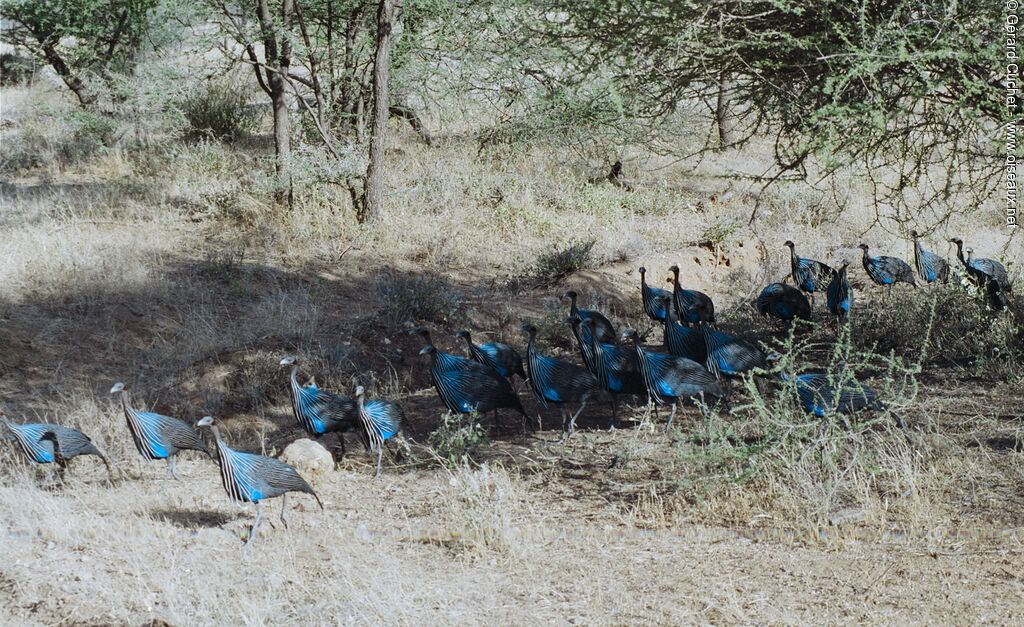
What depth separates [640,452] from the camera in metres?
A: 6.62

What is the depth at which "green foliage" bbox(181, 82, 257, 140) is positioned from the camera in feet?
Result: 59.7

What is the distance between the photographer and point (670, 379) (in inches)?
275

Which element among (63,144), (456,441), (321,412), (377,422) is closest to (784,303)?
(456,441)

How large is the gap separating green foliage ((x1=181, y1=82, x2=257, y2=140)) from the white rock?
478 inches

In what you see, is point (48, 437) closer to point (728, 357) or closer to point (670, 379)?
point (670, 379)

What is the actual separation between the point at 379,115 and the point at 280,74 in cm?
187

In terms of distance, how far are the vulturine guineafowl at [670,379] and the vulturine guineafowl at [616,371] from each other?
15 cm

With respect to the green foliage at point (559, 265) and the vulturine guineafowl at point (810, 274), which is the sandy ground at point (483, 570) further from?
the green foliage at point (559, 265)

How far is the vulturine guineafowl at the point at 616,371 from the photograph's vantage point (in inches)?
283

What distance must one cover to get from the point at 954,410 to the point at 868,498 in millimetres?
2027

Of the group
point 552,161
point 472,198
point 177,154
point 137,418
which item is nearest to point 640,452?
point 137,418

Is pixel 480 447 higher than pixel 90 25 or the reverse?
the reverse

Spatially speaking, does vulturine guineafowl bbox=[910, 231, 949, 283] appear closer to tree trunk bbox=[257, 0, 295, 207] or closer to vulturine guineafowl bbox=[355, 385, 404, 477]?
vulturine guineafowl bbox=[355, 385, 404, 477]

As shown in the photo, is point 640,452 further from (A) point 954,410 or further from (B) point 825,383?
(A) point 954,410
